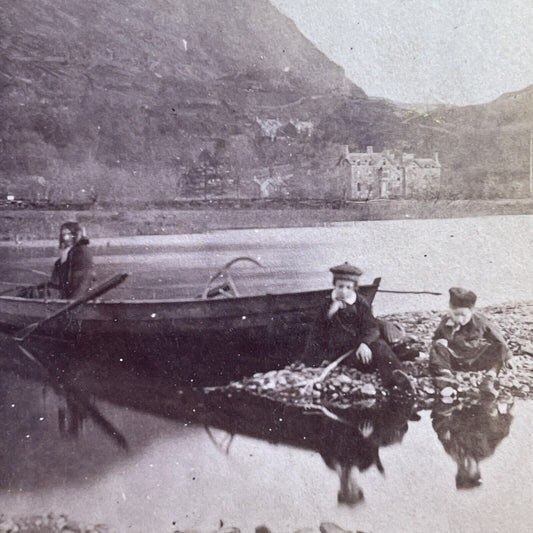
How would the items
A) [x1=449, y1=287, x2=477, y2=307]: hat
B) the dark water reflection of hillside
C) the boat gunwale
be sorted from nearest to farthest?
1. the dark water reflection of hillside
2. the boat gunwale
3. [x1=449, y1=287, x2=477, y2=307]: hat

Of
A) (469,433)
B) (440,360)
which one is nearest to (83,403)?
(440,360)

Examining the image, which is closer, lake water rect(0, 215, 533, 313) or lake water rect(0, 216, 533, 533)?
lake water rect(0, 216, 533, 533)

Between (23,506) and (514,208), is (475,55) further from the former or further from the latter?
(23,506)

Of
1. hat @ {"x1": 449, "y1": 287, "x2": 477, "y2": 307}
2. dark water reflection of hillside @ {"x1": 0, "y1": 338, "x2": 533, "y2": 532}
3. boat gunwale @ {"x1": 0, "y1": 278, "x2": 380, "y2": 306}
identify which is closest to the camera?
dark water reflection of hillside @ {"x1": 0, "y1": 338, "x2": 533, "y2": 532}

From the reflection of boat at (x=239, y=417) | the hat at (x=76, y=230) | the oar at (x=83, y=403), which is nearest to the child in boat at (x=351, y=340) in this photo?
the reflection of boat at (x=239, y=417)

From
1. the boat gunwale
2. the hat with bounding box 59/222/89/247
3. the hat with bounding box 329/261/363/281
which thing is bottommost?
the boat gunwale

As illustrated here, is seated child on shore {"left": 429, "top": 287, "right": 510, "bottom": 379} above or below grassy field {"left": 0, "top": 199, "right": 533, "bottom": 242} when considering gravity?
below

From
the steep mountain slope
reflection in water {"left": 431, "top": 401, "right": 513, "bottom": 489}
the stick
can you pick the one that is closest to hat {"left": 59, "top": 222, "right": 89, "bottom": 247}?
the steep mountain slope

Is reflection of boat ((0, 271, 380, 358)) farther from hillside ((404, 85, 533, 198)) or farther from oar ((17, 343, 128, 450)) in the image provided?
hillside ((404, 85, 533, 198))

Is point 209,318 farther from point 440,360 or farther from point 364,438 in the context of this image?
point 440,360

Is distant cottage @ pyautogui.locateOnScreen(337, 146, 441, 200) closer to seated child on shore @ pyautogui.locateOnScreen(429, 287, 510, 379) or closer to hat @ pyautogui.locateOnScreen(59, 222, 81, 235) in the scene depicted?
seated child on shore @ pyautogui.locateOnScreen(429, 287, 510, 379)
